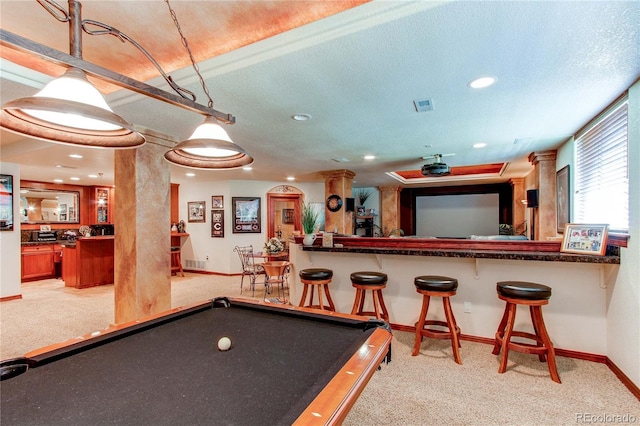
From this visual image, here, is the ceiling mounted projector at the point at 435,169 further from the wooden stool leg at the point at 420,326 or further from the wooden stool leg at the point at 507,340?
the wooden stool leg at the point at 507,340

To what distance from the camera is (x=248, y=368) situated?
1247 millimetres

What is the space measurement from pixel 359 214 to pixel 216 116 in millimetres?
7720

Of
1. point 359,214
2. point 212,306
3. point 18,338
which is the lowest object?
point 18,338

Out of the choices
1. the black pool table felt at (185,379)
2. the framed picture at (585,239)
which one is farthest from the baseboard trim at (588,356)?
the black pool table felt at (185,379)

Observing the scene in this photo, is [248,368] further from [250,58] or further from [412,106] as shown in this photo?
[412,106]

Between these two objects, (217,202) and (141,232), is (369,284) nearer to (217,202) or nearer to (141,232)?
(141,232)

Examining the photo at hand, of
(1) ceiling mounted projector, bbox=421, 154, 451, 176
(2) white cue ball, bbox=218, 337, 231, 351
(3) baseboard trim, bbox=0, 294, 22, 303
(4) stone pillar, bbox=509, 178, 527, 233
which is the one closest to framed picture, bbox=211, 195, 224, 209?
(3) baseboard trim, bbox=0, 294, 22, 303

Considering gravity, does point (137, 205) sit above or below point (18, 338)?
above

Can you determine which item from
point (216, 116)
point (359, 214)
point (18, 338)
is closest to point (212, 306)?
point (216, 116)

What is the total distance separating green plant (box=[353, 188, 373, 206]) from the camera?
31.3ft

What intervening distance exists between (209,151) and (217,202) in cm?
613

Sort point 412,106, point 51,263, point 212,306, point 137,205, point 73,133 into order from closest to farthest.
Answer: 1. point 73,133
2. point 212,306
3. point 412,106
4. point 137,205
5. point 51,263

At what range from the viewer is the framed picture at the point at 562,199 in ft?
13.1

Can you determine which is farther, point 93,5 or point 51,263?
point 51,263
